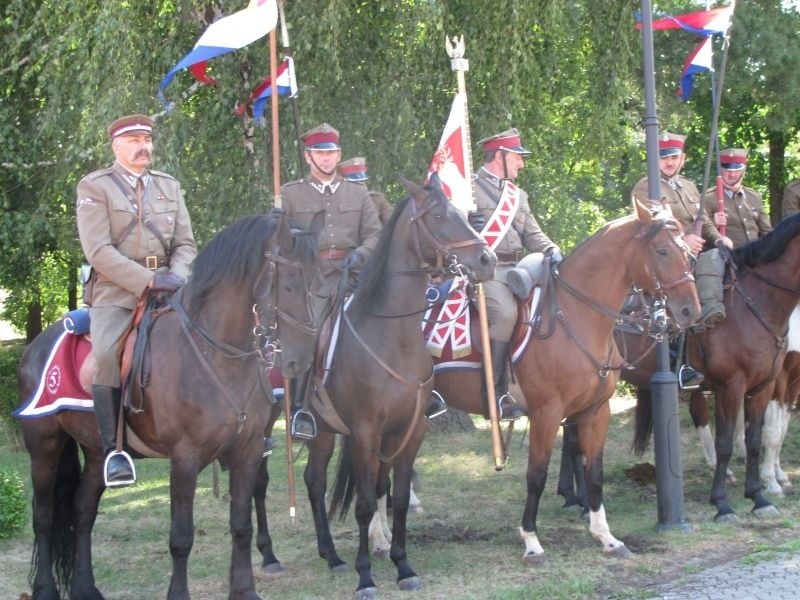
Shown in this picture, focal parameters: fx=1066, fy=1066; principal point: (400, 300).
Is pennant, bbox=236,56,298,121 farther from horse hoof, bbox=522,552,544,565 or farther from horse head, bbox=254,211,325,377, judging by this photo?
horse hoof, bbox=522,552,544,565

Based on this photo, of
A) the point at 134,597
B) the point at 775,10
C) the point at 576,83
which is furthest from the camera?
the point at 576,83

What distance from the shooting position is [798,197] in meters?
11.2

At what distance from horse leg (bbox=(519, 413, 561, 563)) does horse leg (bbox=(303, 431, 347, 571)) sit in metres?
1.37

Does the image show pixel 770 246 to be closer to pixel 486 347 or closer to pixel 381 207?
pixel 486 347

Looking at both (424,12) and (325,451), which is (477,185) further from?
(424,12)

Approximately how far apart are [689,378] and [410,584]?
353 cm

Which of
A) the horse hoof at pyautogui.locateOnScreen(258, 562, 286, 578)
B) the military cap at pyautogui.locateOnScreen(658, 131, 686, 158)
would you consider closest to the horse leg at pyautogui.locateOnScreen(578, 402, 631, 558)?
the horse hoof at pyautogui.locateOnScreen(258, 562, 286, 578)

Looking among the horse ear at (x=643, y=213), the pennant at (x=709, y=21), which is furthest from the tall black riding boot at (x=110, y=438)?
the pennant at (x=709, y=21)

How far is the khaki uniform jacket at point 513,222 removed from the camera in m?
8.47

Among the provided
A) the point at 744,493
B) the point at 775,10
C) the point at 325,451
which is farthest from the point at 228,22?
the point at 775,10

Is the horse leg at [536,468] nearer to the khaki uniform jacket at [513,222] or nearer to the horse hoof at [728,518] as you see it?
the khaki uniform jacket at [513,222]

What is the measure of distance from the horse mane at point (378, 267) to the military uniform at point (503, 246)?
38.8 inches

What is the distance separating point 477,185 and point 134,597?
404 cm

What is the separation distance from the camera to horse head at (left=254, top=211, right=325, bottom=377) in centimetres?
602
